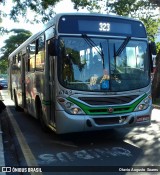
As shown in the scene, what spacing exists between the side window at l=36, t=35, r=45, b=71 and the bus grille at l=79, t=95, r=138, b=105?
2.16 metres

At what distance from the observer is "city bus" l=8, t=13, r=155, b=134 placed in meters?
8.38

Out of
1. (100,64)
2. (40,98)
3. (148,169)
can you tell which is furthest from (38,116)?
(148,169)

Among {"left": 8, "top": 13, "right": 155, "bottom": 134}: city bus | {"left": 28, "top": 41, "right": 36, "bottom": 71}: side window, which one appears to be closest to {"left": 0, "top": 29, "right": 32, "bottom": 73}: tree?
{"left": 28, "top": 41, "right": 36, "bottom": 71}: side window

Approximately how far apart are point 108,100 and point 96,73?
0.68 meters

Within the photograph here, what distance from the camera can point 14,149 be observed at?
342 inches

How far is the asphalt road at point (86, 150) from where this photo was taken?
691cm

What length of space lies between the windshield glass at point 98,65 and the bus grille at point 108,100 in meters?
0.21

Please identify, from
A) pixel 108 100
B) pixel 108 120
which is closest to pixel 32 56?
pixel 108 100

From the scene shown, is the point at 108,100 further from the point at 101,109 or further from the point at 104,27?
the point at 104,27

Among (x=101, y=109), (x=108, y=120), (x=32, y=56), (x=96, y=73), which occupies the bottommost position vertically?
(x=108, y=120)

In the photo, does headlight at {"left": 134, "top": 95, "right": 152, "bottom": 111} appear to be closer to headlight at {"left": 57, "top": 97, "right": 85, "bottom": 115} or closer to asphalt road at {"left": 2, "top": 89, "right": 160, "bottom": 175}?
asphalt road at {"left": 2, "top": 89, "right": 160, "bottom": 175}

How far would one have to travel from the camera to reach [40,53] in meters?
10.5

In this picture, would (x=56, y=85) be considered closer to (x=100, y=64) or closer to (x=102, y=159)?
(x=100, y=64)

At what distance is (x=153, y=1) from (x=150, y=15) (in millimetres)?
4572
